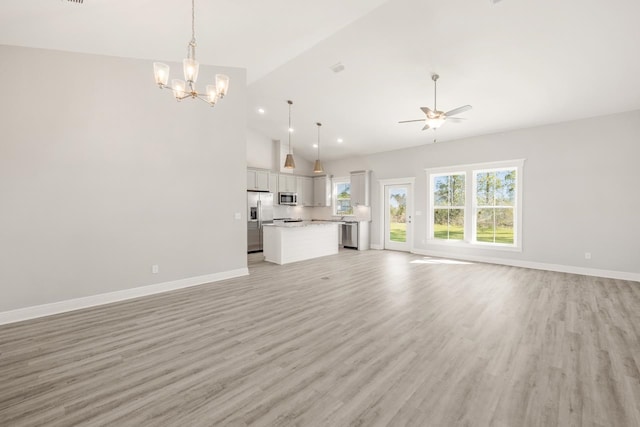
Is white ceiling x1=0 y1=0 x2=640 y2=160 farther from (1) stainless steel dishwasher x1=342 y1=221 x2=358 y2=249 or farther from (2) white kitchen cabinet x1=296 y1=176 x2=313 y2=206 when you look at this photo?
(2) white kitchen cabinet x1=296 y1=176 x2=313 y2=206

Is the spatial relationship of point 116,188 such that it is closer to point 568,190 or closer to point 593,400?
point 593,400

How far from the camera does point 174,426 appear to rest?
160 centimetres

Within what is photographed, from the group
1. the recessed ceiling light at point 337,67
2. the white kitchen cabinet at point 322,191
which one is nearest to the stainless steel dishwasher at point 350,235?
the white kitchen cabinet at point 322,191

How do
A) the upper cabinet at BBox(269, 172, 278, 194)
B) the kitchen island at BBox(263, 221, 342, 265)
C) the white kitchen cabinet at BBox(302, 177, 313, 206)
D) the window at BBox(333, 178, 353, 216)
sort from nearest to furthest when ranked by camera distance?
1. the kitchen island at BBox(263, 221, 342, 265)
2. the upper cabinet at BBox(269, 172, 278, 194)
3. the window at BBox(333, 178, 353, 216)
4. the white kitchen cabinet at BBox(302, 177, 313, 206)

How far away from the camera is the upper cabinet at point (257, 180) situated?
8.00 meters

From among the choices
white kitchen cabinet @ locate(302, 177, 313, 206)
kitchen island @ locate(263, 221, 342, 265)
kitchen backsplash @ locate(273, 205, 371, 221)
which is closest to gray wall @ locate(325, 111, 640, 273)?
kitchen backsplash @ locate(273, 205, 371, 221)

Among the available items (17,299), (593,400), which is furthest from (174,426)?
(17,299)

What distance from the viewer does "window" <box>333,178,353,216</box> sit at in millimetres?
9398

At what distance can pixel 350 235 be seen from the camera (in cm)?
855

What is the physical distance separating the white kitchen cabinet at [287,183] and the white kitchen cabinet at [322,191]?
2.80 ft

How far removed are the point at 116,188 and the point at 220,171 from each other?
5.06 feet

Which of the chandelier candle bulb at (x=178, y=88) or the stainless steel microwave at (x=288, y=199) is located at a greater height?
the chandelier candle bulb at (x=178, y=88)

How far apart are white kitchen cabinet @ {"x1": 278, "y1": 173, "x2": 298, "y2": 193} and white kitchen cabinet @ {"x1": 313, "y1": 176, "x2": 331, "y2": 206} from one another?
0.85 metres

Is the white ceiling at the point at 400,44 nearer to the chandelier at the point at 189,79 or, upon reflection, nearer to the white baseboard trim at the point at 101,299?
the chandelier at the point at 189,79
